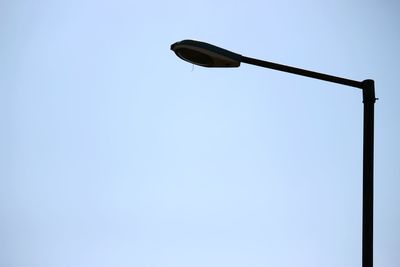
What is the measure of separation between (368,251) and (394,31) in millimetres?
1869

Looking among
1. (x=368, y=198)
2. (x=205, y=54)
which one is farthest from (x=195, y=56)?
(x=368, y=198)

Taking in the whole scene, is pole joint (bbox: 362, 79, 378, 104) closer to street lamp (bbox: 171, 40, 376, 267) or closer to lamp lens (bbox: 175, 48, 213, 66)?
street lamp (bbox: 171, 40, 376, 267)

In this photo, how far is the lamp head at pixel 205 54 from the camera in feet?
3.14

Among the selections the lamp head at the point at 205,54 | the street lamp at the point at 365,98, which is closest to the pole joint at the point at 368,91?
the street lamp at the point at 365,98

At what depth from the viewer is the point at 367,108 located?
3.26ft

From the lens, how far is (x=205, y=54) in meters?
0.98

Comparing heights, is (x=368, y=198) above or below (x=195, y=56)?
below

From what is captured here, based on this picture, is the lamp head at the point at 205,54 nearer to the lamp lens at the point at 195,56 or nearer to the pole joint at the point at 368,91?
the lamp lens at the point at 195,56

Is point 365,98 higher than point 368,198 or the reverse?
higher

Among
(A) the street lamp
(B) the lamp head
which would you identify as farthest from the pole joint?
(B) the lamp head

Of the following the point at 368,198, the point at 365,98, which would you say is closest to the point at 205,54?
the point at 365,98

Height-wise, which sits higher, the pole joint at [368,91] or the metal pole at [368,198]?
the pole joint at [368,91]

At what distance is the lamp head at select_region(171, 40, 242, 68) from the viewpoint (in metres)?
0.96

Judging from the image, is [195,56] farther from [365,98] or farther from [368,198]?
[368,198]
